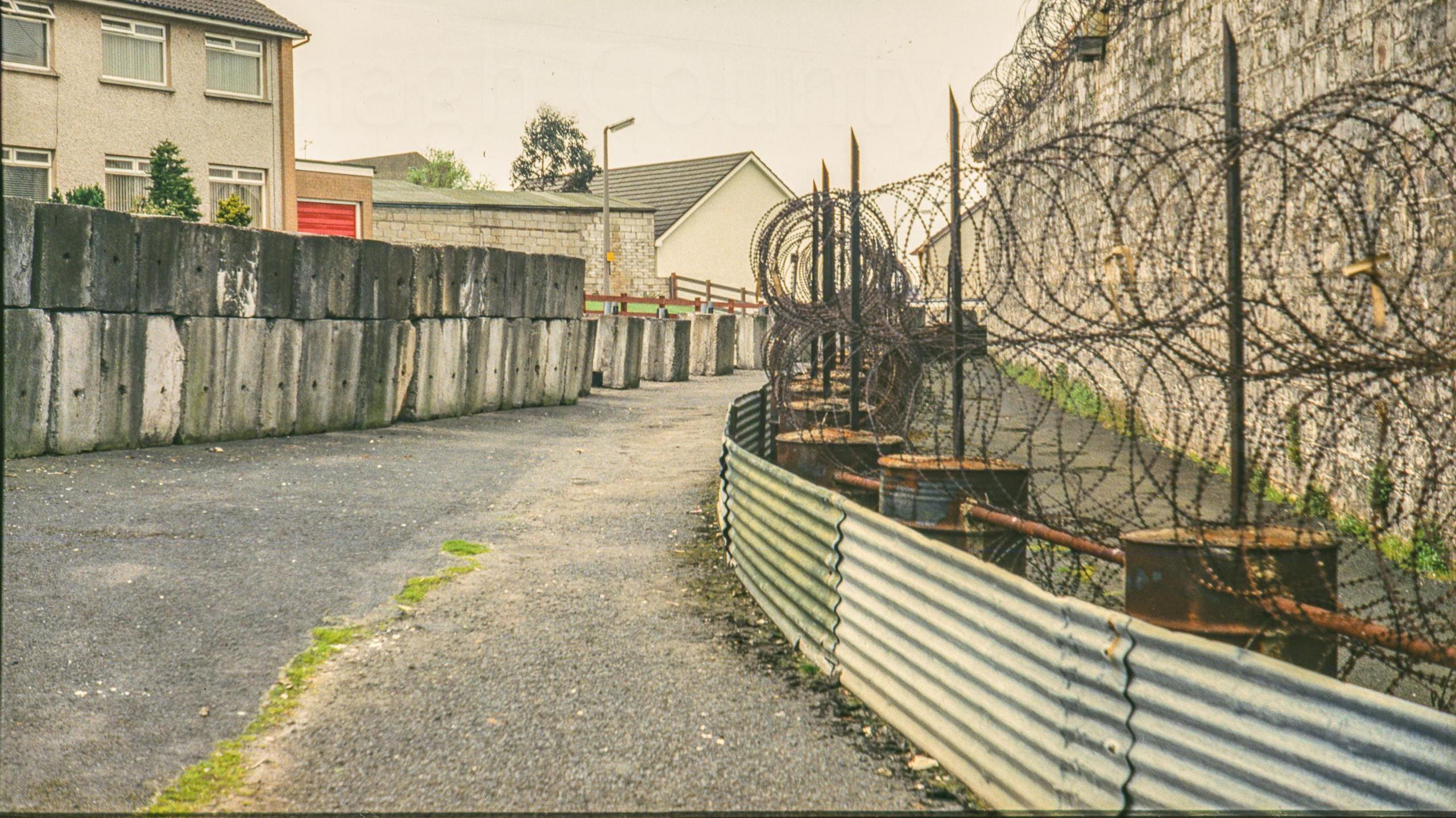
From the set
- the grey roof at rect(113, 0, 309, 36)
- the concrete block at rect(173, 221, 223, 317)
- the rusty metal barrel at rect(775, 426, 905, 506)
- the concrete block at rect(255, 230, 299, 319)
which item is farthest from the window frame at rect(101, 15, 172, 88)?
the rusty metal barrel at rect(775, 426, 905, 506)

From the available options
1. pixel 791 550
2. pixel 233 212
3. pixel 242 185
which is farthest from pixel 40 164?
pixel 791 550

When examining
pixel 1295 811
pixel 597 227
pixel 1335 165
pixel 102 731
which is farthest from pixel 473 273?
pixel 597 227

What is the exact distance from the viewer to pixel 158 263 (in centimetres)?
1277

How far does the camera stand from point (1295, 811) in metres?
3.09

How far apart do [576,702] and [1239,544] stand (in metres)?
2.75

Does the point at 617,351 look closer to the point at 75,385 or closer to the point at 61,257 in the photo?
the point at 75,385

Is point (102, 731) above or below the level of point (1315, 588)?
below

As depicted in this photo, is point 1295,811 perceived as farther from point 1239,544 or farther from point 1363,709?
point 1239,544

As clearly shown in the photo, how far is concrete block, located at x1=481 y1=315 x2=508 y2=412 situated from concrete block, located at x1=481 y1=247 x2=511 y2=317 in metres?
0.12

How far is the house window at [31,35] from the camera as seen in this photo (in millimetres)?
26234

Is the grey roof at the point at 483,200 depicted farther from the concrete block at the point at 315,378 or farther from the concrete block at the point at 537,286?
the concrete block at the point at 315,378

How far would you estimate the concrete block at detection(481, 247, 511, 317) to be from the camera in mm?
17719

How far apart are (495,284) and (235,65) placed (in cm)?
1695

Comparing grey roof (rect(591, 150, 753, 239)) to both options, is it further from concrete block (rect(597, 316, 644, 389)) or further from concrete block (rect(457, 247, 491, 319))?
concrete block (rect(457, 247, 491, 319))
